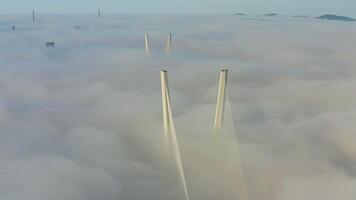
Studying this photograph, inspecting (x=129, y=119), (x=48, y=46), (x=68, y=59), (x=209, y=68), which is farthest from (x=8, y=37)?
(x=129, y=119)

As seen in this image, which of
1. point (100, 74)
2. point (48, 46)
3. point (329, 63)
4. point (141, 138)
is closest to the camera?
point (141, 138)

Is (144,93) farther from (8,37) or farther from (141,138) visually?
(8,37)

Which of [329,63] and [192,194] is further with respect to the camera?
[329,63]

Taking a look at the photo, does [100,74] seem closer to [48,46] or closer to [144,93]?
[144,93]

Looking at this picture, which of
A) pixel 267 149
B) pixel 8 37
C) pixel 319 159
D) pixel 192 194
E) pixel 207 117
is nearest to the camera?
pixel 192 194

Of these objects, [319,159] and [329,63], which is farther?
[329,63]

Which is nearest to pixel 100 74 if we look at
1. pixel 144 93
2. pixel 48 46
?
pixel 144 93

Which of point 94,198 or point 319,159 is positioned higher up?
point 319,159

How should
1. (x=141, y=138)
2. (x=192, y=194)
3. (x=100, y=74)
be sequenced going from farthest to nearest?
(x=100, y=74)
(x=141, y=138)
(x=192, y=194)

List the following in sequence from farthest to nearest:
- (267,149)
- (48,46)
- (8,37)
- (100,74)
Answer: (8,37) → (48,46) → (100,74) → (267,149)
